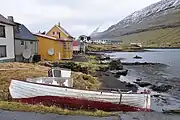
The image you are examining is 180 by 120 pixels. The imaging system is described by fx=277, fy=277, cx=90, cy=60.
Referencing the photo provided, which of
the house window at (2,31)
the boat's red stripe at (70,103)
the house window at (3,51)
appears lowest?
the boat's red stripe at (70,103)

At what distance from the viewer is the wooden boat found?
18.7 m

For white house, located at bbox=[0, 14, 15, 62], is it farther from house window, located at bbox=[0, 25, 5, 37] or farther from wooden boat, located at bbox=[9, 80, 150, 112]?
wooden boat, located at bbox=[9, 80, 150, 112]

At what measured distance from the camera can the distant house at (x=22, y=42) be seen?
43.2m

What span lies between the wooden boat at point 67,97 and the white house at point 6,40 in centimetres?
1859

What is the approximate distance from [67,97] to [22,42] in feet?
92.0

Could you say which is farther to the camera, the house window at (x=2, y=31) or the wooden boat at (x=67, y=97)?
the house window at (x=2, y=31)

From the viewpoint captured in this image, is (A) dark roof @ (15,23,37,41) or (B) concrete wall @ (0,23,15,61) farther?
(A) dark roof @ (15,23,37,41)

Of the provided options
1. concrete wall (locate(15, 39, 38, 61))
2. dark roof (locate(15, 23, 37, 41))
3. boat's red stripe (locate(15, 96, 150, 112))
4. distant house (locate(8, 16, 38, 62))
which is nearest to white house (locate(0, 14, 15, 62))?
concrete wall (locate(15, 39, 38, 61))

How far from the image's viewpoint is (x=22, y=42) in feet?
146

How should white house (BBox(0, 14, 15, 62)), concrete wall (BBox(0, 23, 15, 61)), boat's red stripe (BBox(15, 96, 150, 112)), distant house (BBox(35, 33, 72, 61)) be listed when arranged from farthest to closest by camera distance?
distant house (BBox(35, 33, 72, 61)) < concrete wall (BBox(0, 23, 15, 61)) < white house (BBox(0, 14, 15, 62)) < boat's red stripe (BBox(15, 96, 150, 112))

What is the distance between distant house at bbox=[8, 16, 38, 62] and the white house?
2682 millimetres

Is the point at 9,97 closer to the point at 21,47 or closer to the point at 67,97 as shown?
the point at 67,97

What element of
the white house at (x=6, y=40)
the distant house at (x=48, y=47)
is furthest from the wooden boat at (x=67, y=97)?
the distant house at (x=48, y=47)

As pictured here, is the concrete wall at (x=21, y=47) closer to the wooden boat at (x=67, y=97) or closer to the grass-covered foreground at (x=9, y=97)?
the grass-covered foreground at (x=9, y=97)
